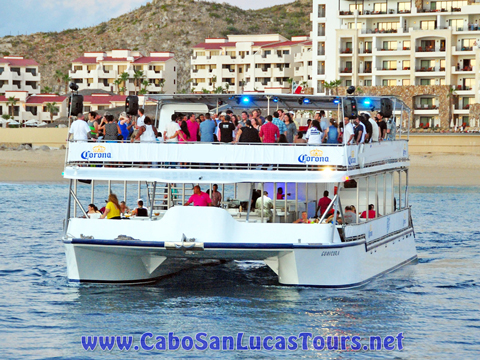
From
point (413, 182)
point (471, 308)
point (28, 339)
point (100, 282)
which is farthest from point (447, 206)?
point (28, 339)

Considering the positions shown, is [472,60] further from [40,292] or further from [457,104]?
[40,292]

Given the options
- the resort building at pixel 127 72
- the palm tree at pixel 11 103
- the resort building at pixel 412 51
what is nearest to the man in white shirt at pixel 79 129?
the resort building at pixel 412 51

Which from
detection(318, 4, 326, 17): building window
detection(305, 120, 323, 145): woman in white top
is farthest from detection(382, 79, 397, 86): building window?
detection(305, 120, 323, 145): woman in white top

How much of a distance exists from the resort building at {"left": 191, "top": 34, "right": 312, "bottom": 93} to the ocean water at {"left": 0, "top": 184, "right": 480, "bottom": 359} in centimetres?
9033

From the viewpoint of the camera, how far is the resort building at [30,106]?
114m

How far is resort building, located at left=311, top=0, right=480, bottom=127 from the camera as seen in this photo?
315 feet

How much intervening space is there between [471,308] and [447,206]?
25.5 m

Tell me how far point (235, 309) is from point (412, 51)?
3222 inches

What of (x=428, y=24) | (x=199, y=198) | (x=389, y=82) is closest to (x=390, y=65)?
(x=389, y=82)

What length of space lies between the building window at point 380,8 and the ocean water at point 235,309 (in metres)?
75.6

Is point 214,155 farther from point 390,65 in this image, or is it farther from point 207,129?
point 390,65

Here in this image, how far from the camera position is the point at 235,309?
18625mm

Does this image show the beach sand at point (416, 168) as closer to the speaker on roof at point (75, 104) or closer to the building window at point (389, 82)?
the building window at point (389, 82)

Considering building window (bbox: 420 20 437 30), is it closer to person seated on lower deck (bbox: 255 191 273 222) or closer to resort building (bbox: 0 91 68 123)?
resort building (bbox: 0 91 68 123)
